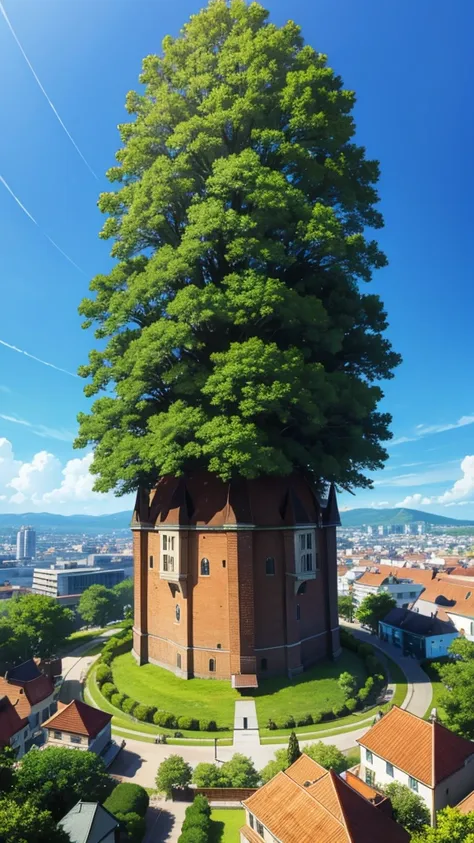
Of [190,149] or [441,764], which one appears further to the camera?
[190,149]

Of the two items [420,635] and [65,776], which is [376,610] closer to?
[420,635]

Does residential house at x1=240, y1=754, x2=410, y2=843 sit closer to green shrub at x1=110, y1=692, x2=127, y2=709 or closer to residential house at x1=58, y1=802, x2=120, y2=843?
residential house at x1=58, y1=802, x2=120, y2=843

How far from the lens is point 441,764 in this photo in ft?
81.4

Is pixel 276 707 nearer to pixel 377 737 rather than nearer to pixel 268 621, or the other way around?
pixel 268 621

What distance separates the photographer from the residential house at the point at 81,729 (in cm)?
2992

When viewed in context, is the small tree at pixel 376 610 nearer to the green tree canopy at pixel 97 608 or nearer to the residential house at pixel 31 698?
the green tree canopy at pixel 97 608

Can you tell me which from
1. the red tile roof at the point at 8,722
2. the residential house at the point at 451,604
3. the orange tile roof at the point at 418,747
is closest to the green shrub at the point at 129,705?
the red tile roof at the point at 8,722

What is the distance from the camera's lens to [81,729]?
30.2 meters

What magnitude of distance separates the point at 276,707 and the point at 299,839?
14960mm

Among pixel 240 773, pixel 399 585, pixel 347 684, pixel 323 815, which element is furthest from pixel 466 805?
pixel 399 585

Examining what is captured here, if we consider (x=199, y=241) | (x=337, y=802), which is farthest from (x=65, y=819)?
(x=199, y=241)

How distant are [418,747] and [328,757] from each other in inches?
168

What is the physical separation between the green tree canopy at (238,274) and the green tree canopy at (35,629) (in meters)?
21.0

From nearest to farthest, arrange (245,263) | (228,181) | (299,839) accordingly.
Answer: (299,839), (228,181), (245,263)
